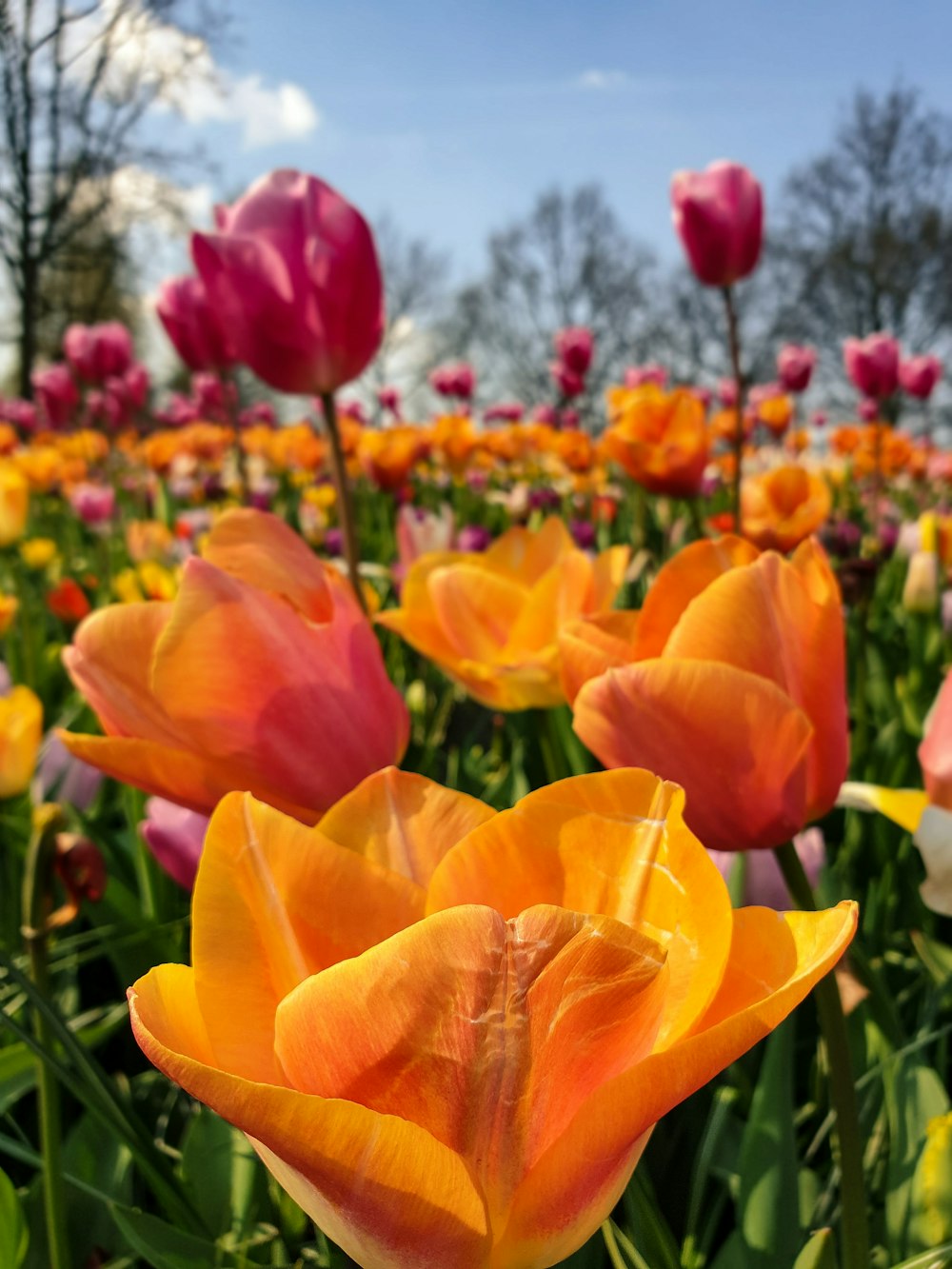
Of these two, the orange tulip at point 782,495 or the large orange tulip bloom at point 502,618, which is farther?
the orange tulip at point 782,495

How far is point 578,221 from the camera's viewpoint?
29516 mm

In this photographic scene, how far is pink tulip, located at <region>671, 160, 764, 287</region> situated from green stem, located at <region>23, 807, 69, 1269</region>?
1.30m

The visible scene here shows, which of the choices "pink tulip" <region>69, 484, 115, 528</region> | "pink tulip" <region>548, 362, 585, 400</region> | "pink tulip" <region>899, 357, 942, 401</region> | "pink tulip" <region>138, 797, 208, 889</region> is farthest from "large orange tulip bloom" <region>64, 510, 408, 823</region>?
"pink tulip" <region>899, 357, 942, 401</region>

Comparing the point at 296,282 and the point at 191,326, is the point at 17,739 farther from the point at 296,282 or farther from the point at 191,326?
the point at 191,326

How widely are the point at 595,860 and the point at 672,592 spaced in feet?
0.79

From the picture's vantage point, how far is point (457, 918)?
298mm

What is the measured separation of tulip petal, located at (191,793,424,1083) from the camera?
0.35m

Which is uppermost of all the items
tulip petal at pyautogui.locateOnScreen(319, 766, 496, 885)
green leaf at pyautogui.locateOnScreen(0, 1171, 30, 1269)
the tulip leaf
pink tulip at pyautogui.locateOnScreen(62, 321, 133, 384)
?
pink tulip at pyautogui.locateOnScreen(62, 321, 133, 384)

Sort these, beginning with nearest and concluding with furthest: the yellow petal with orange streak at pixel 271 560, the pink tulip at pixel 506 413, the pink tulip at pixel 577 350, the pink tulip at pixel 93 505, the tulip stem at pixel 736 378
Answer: the yellow petal with orange streak at pixel 271 560
the tulip stem at pixel 736 378
the pink tulip at pixel 93 505
the pink tulip at pixel 577 350
the pink tulip at pixel 506 413

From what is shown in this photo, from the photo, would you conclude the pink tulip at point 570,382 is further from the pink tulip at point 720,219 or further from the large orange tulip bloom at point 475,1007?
the large orange tulip bloom at point 475,1007

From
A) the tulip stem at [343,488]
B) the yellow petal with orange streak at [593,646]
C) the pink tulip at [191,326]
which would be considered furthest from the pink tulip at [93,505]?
the yellow petal with orange streak at [593,646]

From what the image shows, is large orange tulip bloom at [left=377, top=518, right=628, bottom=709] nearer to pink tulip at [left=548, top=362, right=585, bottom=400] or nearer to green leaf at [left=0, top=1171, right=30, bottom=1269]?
green leaf at [left=0, top=1171, right=30, bottom=1269]

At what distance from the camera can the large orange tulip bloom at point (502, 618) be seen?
2.90 ft

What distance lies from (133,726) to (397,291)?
101 ft
